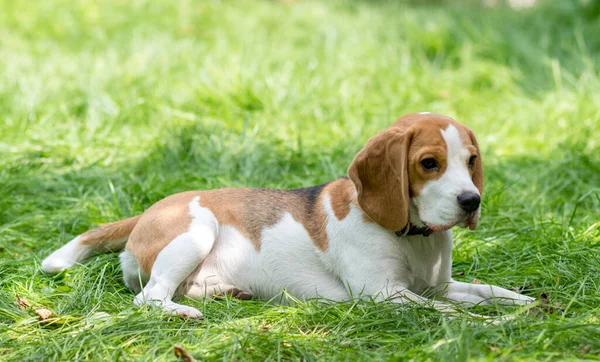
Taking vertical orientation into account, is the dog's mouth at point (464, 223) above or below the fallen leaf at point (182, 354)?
above

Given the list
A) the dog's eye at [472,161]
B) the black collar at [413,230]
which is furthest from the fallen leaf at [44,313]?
the dog's eye at [472,161]

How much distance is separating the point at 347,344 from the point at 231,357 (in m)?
0.53

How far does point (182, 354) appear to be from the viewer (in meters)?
3.35

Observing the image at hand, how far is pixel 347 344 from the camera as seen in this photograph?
11.6ft

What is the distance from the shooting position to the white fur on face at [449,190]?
373 cm

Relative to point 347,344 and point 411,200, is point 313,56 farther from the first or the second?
point 347,344

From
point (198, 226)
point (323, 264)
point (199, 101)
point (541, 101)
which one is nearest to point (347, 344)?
point (323, 264)

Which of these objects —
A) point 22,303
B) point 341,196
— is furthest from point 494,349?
point 22,303

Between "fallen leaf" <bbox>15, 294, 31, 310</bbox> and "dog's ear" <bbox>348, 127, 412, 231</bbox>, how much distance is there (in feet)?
6.11

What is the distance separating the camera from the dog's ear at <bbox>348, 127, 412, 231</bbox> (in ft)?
12.7

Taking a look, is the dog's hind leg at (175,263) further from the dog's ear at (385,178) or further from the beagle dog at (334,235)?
the dog's ear at (385,178)

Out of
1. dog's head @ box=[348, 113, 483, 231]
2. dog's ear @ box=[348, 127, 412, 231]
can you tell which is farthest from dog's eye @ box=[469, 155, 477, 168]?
dog's ear @ box=[348, 127, 412, 231]

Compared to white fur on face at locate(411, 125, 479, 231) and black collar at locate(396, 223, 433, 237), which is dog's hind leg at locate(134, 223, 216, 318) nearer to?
black collar at locate(396, 223, 433, 237)

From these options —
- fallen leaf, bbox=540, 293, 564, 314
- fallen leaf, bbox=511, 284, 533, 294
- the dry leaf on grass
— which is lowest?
fallen leaf, bbox=511, 284, 533, 294
